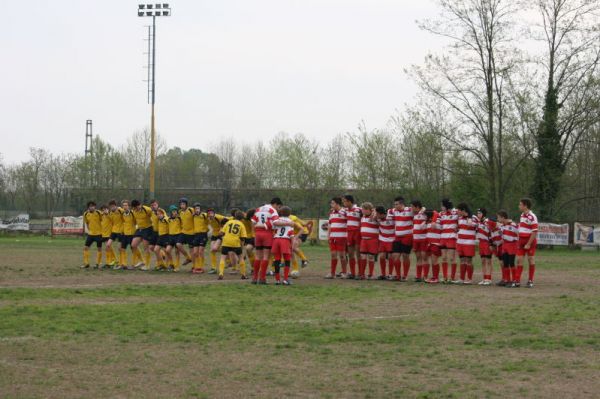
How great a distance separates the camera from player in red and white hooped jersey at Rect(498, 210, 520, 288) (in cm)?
1972

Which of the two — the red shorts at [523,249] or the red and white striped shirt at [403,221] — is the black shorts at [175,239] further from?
the red shorts at [523,249]

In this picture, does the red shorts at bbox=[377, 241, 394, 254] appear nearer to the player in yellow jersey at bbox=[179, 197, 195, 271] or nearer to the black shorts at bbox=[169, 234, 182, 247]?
the player in yellow jersey at bbox=[179, 197, 195, 271]

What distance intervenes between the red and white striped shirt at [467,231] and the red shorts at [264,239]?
15.8ft

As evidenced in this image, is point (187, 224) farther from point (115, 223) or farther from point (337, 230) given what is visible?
point (337, 230)

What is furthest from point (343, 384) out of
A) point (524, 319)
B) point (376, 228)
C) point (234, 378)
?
point (376, 228)

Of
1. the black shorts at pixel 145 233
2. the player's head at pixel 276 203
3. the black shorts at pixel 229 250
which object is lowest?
the black shorts at pixel 229 250

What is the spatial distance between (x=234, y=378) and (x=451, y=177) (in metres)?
43.5

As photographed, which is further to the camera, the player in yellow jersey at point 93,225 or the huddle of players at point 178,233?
the player in yellow jersey at point 93,225

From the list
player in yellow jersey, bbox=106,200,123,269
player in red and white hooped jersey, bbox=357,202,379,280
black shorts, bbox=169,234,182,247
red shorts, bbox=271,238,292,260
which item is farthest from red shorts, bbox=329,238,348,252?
player in yellow jersey, bbox=106,200,123,269

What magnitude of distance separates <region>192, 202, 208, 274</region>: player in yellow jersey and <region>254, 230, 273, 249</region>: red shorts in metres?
4.25

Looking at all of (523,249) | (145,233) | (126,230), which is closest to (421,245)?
(523,249)

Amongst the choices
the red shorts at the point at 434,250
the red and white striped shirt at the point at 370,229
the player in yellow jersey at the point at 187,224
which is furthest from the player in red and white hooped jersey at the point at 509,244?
the player in yellow jersey at the point at 187,224

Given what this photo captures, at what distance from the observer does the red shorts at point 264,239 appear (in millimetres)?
19141

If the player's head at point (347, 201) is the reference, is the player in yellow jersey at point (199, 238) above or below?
below
